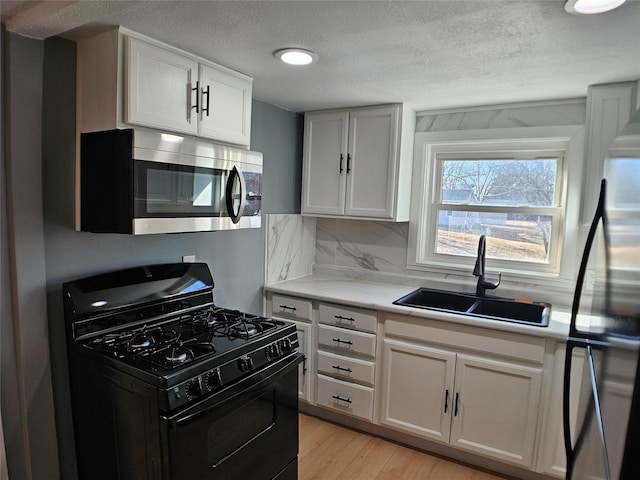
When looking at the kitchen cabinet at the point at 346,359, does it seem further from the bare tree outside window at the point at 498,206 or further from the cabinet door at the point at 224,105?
the cabinet door at the point at 224,105

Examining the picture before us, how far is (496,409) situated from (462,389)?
19cm

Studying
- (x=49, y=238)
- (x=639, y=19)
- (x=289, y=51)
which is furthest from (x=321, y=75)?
(x=49, y=238)

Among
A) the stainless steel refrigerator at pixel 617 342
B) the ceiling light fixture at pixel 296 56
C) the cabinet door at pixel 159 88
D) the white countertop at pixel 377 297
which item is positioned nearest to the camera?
the stainless steel refrigerator at pixel 617 342

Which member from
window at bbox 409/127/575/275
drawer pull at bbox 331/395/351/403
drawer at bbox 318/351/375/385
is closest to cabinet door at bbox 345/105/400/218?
window at bbox 409/127/575/275

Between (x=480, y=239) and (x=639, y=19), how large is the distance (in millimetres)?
1441

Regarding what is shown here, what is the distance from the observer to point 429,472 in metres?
2.31

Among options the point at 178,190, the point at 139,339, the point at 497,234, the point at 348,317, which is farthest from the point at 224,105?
the point at 497,234

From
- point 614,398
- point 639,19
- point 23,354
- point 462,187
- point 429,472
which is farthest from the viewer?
point 462,187

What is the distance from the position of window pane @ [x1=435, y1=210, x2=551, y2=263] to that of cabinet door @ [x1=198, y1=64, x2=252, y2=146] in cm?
157

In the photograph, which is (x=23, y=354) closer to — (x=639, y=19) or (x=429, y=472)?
(x=429, y=472)

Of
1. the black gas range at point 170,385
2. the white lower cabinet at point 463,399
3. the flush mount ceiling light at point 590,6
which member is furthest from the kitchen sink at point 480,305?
the flush mount ceiling light at point 590,6

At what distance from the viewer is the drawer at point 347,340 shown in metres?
2.55

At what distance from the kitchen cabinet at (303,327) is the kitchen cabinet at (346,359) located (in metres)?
0.07

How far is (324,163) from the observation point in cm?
299
